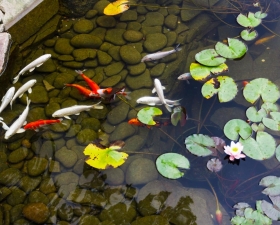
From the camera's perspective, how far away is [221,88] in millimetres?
3389

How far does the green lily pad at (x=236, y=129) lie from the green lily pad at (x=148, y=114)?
69cm

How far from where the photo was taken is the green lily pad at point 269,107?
3189 millimetres

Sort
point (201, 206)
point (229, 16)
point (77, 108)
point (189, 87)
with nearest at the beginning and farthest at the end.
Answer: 1. point (201, 206)
2. point (77, 108)
3. point (189, 87)
4. point (229, 16)

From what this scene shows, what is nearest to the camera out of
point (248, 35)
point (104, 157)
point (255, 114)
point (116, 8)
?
point (104, 157)

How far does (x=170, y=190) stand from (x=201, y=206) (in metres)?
0.31

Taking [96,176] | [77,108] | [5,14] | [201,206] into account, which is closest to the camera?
[201,206]

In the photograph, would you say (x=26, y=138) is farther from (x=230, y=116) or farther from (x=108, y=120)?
(x=230, y=116)

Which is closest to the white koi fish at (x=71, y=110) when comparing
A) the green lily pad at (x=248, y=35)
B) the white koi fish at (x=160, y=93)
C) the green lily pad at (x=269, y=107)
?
the white koi fish at (x=160, y=93)

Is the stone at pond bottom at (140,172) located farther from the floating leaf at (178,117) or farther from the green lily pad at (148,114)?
the floating leaf at (178,117)

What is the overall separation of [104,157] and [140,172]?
0.36 m

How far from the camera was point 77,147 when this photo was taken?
129 inches

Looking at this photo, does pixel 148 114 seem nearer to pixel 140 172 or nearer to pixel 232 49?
pixel 140 172

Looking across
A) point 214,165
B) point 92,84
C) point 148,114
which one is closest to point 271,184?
point 214,165

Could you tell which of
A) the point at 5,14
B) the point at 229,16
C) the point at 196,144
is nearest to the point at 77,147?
the point at 196,144
